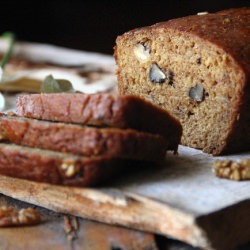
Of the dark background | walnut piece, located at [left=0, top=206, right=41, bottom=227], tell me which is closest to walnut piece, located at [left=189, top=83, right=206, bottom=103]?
walnut piece, located at [left=0, top=206, right=41, bottom=227]

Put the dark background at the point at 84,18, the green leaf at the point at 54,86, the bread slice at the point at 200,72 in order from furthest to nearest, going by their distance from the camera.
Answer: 1. the dark background at the point at 84,18
2. the green leaf at the point at 54,86
3. the bread slice at the point at 200,72

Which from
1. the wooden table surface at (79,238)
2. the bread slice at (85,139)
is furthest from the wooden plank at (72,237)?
the bread slice at (85,139)

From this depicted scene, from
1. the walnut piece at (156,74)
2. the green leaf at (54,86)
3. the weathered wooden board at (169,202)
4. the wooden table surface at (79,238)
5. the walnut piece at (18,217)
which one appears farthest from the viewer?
the green leaf at (54,86)

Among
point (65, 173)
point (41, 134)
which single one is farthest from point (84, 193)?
point (41, 134)

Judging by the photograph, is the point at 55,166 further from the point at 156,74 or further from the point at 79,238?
the point at 156,74

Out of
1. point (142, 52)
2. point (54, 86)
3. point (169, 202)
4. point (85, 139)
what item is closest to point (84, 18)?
point (54, 86)

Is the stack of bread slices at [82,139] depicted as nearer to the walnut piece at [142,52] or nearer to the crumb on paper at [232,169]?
the crumb on paper at [232,169]

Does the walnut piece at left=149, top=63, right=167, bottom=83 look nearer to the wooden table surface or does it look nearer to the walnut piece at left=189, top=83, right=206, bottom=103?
the walnut piece at left=189, top=83, right=206, bottom=103
